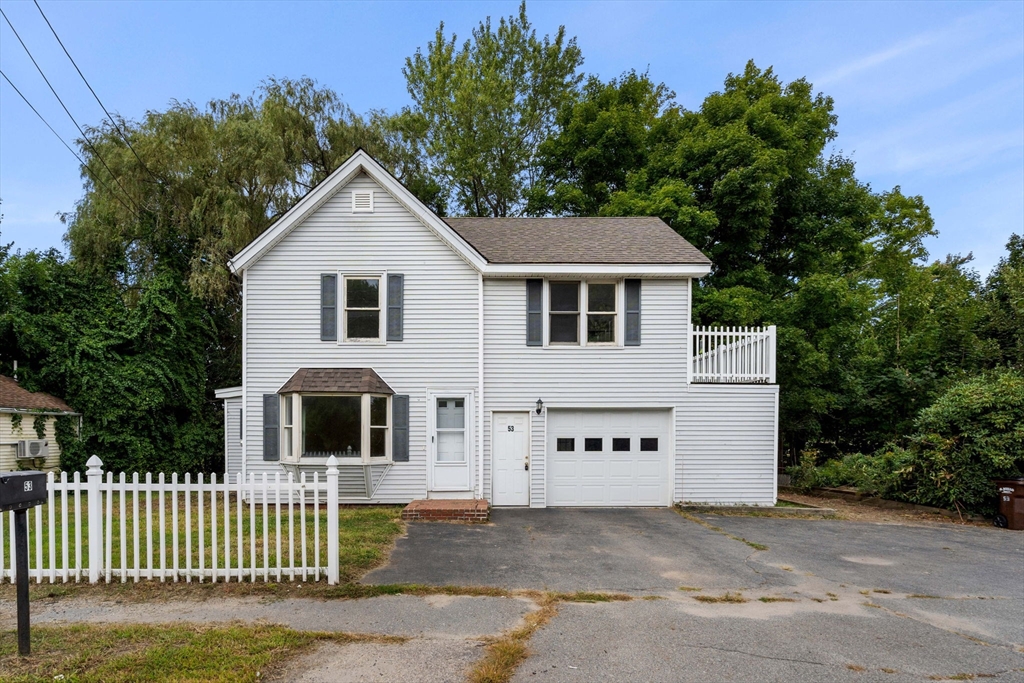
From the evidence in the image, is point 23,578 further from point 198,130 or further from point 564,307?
point 198,130

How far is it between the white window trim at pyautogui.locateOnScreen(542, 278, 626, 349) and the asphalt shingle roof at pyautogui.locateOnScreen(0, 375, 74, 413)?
12.5 m

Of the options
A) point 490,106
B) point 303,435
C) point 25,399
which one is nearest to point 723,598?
point 303,435

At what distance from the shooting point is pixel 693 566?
7688 millimetres

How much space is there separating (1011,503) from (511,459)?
33.7ft

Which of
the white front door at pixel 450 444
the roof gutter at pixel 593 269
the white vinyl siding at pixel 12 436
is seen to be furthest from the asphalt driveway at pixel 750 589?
the white vinyl siding at pixel 12 436

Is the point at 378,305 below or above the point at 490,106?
below

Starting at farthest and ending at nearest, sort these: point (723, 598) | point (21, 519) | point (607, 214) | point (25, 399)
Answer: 1. point (607, 214)
2. point (25, 399)
3. point (723, 598)
4. point (21, 519)

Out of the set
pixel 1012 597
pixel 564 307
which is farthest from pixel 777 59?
pixel 1012 597

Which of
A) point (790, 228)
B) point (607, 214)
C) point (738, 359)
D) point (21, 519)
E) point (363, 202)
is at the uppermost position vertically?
point (607, 214)

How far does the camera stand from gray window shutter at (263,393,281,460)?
11.7 m

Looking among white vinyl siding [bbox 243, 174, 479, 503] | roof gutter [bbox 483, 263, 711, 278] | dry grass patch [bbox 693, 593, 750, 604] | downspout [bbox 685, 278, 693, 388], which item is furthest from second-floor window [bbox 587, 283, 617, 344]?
dry grass patch [bbox 693, 593, 750, 604]

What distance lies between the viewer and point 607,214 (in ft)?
65.1

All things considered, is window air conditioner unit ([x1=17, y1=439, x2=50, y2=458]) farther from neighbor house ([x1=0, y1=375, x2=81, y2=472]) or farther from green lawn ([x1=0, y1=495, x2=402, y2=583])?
green lawn ([x1=0, y1=495, x2=402, y2=583])

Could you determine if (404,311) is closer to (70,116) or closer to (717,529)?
(717,529)
